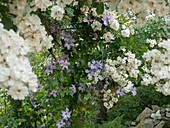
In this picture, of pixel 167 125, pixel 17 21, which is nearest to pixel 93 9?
pixel 17 21

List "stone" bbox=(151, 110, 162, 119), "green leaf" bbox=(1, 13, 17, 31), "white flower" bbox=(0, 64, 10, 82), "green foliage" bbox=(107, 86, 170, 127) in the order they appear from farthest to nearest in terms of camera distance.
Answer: "green foliage" bbox=(107, 86, 170, 127) → "stone" bbox=(151, 110, 162, 119) → "green leaf" bbox=(1, 13, 17, 31) → "white flower" bbox=(0, 64, 10, 82)

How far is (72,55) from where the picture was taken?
2.41 metres

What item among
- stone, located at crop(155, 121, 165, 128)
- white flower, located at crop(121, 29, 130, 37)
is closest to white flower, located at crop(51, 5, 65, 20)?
white flower, located at crop(121, 29, 130, 37)

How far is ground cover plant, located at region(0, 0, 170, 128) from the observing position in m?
0.88

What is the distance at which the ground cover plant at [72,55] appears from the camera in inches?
34.7

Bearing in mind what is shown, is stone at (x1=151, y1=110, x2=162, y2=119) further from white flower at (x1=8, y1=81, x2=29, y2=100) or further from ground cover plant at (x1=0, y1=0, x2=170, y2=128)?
white flower at (x1=8, y1=81, x2=29, y2=100)

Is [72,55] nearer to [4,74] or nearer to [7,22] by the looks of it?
[7,22]

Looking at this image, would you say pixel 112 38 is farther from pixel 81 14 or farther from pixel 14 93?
pixel 14 93

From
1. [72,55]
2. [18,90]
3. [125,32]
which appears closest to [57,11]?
[72,55]

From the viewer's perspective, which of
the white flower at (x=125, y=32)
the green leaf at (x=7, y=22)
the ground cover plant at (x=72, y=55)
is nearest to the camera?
the ground cover plant at (x=72, y=55)

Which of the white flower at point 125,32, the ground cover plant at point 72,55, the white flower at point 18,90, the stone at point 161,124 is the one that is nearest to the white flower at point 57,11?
the ground cover plant at point 72,55

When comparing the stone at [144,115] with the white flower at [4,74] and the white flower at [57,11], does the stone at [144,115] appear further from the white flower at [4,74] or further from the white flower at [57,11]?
the white flower at [4,74]

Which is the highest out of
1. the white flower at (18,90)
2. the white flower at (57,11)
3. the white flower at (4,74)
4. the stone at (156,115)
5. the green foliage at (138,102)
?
the green foliage at (138,102)

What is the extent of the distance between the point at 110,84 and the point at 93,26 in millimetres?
669
